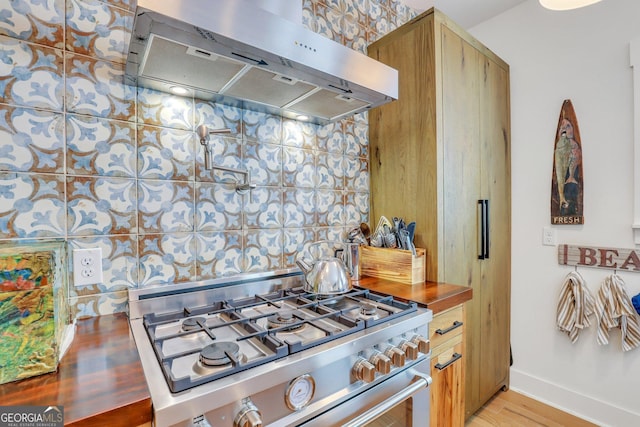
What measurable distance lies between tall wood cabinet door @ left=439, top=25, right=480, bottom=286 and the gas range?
0.64 metres

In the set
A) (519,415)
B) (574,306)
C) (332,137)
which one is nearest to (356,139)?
(332,137)

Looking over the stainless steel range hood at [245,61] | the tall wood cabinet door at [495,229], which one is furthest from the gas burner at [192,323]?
the tall wood cabinet door at [495,229]

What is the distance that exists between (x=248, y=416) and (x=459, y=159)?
1.56 metres

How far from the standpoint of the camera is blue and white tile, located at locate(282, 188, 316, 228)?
1462 mm

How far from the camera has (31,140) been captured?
0.91m

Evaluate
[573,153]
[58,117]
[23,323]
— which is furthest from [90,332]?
[573,153]

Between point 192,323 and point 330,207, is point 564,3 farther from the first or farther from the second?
point 192,323

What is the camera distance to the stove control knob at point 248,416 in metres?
0.63

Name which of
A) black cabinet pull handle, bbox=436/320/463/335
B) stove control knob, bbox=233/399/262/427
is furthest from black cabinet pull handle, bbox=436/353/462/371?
stove control knob, bbox=233/399/262/427

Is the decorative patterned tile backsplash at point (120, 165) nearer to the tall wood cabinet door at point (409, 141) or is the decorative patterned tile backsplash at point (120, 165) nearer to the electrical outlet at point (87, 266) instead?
the electrical outlet at point (87, 266)

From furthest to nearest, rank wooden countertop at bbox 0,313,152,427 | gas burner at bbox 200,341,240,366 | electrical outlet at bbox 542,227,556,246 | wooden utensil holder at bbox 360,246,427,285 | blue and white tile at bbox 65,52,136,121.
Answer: electrical outlet at bbox 542,227,556,246 → wooden utensil holder at bbox 360,246,427,285 → blue and white tile at bbox 65,52,136,121 → gas burner at bbox 200,341,240,366 → wooden countertop at bbox 0,313,152,427

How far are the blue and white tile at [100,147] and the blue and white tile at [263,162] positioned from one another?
43 cm

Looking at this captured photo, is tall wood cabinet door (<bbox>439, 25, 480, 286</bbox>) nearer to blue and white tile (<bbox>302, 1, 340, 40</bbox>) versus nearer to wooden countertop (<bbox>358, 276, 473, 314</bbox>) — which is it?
wooden countertop (<bbox>358, 276, 473, 314</bbox>)

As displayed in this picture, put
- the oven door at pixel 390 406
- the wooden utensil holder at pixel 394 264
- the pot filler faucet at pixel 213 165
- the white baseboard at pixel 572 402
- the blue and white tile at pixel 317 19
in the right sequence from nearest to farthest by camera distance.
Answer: the oven door at pixel 390 406, the pot filler faucet at pixel 213 165, the wooden utensil holder at pixel 394 264, the blue and white tile at pixel 317 19, the white baseboard at pixel 572 402
